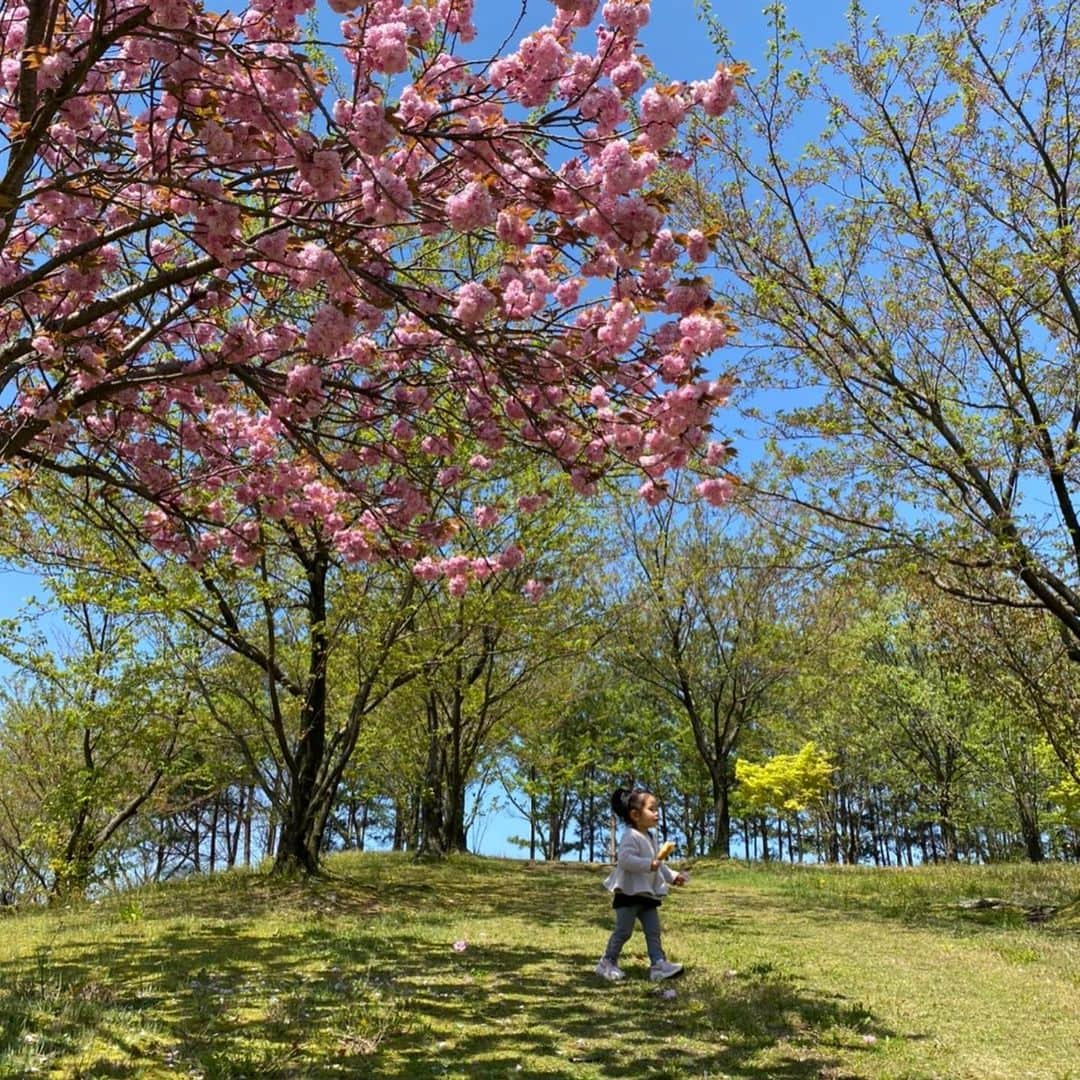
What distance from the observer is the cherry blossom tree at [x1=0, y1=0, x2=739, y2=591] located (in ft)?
11.5

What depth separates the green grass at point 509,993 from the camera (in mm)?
4070

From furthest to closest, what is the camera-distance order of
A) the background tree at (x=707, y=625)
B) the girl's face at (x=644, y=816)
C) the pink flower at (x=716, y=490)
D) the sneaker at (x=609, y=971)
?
1. the background tree at (x=707, y=625)
2. the girl's face at (x=644, y=816)
3. the sneaker at (x=609, y=971)
4. the pink flower at (x=716, y=490)

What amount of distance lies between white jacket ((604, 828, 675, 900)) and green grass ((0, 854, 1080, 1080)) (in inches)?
24.5

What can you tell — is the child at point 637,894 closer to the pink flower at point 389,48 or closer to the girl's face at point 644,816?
the girl's face at point 644,816

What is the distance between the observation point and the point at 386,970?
242 inches

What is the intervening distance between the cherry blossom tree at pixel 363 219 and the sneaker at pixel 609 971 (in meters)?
3.62

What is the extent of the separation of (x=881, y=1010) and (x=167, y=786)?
15.5m

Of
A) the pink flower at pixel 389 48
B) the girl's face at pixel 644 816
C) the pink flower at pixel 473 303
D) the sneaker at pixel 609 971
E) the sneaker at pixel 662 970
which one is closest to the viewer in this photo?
the pink flower at pixel 389 48

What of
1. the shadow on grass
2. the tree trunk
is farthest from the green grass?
the tree trunk

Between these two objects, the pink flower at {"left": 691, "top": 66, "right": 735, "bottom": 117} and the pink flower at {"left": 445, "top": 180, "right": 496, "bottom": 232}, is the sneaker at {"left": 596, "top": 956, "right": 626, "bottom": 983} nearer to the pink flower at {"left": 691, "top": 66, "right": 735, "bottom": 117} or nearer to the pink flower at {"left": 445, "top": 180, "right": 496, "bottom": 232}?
the pink flower at {"left": 445, "top": 180, "right": 496, "bottom": 232}

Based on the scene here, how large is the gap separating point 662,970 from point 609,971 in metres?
0.39

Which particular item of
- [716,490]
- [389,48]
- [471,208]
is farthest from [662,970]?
[389,48]

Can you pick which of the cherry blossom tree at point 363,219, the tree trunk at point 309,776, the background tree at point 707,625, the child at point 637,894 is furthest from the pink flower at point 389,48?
the background tree at point 707,625

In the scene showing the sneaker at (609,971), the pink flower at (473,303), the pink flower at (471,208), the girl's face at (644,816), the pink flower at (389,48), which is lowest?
the sneaker at (609,971)
